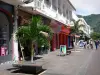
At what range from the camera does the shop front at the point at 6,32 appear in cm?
1872

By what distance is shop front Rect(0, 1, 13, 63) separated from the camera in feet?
61.4

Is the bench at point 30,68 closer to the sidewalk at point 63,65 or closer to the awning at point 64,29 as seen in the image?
the sidewalk at point 63,65

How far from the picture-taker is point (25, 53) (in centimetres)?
2308

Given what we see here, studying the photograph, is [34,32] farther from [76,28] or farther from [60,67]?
[76,28]

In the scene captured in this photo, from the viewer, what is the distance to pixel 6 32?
19500mm

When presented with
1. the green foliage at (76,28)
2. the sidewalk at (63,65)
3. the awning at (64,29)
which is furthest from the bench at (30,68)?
the green foliage at (76,28)

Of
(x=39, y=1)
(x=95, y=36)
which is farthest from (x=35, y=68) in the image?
(x=95, y=36)

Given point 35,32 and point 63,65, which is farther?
point 63,65

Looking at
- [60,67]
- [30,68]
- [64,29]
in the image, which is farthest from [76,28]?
[30,68]

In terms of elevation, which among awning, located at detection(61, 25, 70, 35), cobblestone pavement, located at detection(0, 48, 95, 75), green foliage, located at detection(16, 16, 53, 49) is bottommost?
cobblestone pavement, located at detection(0, 48, 95, 75)

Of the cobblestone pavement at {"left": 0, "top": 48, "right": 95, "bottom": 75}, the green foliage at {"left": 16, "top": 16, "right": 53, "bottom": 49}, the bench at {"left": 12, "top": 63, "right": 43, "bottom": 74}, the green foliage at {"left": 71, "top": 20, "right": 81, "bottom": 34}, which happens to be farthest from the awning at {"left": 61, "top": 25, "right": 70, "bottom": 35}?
the bench at {"left": 12, "top": 63, "right": 43, "bottom": 74}

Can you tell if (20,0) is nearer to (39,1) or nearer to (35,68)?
(35,68)

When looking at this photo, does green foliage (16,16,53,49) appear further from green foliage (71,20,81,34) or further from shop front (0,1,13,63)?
green foliage (71,20,81,34)

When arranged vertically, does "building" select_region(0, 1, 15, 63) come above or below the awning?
below
